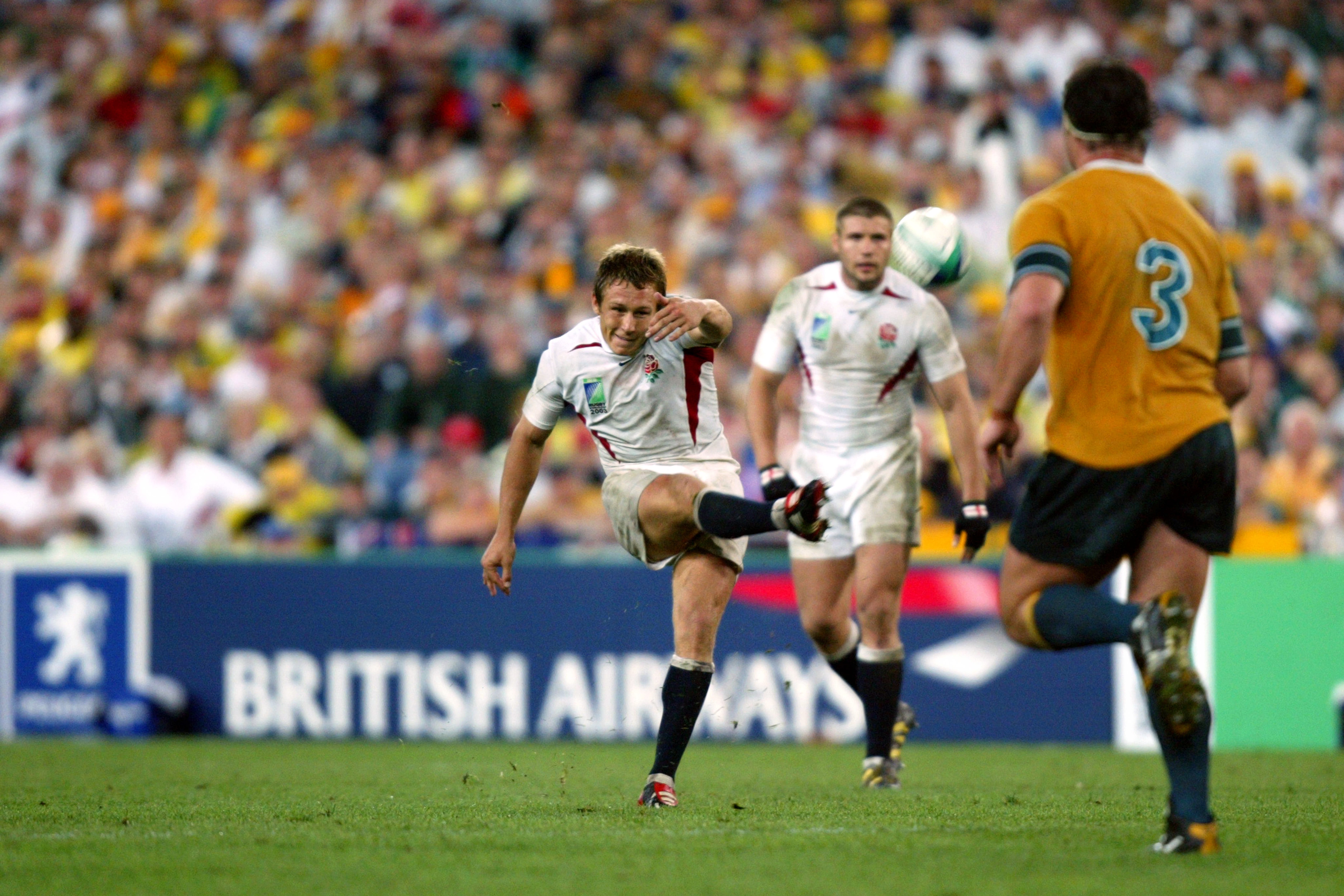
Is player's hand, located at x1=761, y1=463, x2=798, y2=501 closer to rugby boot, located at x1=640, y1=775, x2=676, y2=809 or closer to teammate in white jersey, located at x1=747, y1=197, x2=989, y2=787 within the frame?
teammate in white jersey, located at x1=747, y1=197, x2=989, y2=787

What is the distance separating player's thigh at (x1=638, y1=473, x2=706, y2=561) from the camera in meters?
6.37

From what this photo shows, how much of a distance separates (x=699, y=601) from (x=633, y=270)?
123 centimetres

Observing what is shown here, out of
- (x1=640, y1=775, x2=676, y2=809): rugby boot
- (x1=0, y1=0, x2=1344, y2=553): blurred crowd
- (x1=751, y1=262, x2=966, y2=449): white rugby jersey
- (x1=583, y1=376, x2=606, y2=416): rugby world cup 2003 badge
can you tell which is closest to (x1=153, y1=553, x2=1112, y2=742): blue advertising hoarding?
(x1=0, y1=0, x2=1344, y2=553): blurred crowd

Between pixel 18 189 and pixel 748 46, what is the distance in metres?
7.28

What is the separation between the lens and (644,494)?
647 cm

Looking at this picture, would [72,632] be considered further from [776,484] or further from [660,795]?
[660,795]

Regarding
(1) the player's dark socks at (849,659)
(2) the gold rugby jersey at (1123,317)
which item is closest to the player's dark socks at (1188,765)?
(2) the gold rugby jersey at (1123,317)

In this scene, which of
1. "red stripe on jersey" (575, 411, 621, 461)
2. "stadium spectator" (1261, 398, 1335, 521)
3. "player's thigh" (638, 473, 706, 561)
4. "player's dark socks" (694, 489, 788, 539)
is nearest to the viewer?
"player's dark socks" (694, 489, 788, 539)

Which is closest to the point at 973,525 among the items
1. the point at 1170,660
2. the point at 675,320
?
the point at 675,320

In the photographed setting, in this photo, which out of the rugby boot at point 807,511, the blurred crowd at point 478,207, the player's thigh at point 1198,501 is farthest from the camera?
the blurred crowd at point 478,207

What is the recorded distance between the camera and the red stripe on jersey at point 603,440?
21.9ft

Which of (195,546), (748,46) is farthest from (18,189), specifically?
(748,46)

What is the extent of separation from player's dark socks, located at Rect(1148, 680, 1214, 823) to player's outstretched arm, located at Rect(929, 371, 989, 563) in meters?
2.37

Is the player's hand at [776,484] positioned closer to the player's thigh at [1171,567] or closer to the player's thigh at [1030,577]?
the player's thigh at [1030,577]
